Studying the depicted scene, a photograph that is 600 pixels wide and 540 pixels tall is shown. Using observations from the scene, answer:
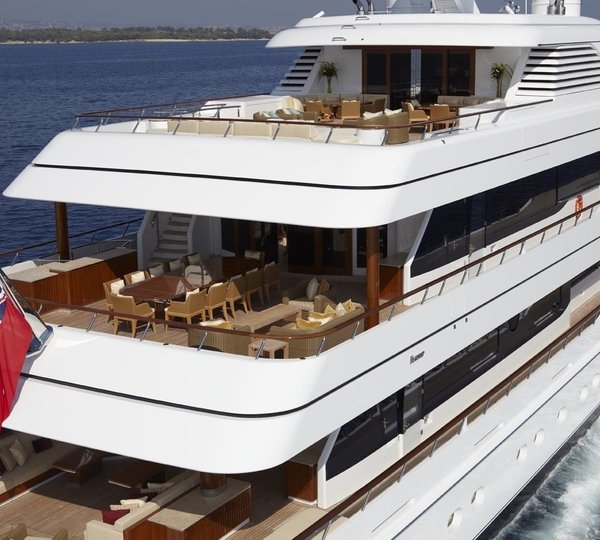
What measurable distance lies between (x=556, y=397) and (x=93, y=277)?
688 cm

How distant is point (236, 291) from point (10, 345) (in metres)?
3.27

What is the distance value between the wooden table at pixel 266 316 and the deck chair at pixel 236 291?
135mm

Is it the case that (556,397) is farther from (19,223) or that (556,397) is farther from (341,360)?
(19,223)

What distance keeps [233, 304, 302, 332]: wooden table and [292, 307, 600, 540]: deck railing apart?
89.4 inches

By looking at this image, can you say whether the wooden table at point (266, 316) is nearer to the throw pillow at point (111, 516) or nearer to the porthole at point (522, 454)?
the throw pillow at point (111, 516)

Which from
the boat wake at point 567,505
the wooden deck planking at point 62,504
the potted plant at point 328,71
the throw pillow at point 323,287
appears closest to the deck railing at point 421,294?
the throw pillow at point 323,287

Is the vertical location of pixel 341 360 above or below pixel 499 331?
above

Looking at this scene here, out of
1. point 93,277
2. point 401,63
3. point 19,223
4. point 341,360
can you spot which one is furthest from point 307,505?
point 19,223

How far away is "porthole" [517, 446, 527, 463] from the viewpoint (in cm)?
1362

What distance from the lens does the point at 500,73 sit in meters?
16.6

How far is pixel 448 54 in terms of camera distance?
1730 cm

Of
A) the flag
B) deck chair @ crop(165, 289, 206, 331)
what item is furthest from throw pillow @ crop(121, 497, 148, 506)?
deck chair @ crop(165, 289, 206, 331)

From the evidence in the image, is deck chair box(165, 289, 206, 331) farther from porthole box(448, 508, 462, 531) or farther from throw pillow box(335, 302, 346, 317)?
porthole box(448, 508, 462, 531)

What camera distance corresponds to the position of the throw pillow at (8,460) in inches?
492
